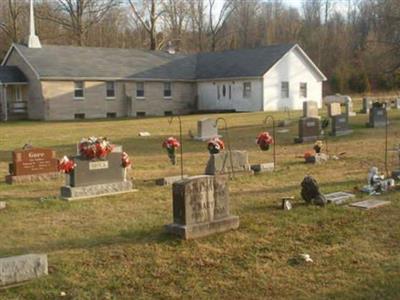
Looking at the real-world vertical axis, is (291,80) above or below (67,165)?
above

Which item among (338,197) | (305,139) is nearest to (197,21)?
(305,139)

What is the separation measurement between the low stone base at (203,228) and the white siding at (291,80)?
Result: 1364 inches

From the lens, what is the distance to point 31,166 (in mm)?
13531

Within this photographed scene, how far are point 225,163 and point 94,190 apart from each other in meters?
3.43

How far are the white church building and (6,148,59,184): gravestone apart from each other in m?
25.7

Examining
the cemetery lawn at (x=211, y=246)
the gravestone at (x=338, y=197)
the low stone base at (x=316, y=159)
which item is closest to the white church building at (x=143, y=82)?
the low stone base at (x=316, y=159)

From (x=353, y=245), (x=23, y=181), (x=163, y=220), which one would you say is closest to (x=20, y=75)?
(x=23, y=181)

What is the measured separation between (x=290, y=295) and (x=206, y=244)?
1933 millimetres

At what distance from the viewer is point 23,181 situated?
13.4 metres

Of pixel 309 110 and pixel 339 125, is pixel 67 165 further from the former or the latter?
pixel 309 110

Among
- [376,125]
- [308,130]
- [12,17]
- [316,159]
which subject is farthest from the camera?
[12,17]

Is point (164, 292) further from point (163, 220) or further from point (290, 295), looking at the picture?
point (163, 220)

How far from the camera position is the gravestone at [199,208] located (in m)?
7.98

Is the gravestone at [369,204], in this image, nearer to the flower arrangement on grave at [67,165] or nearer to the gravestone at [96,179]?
the gravestone at [96,179]
